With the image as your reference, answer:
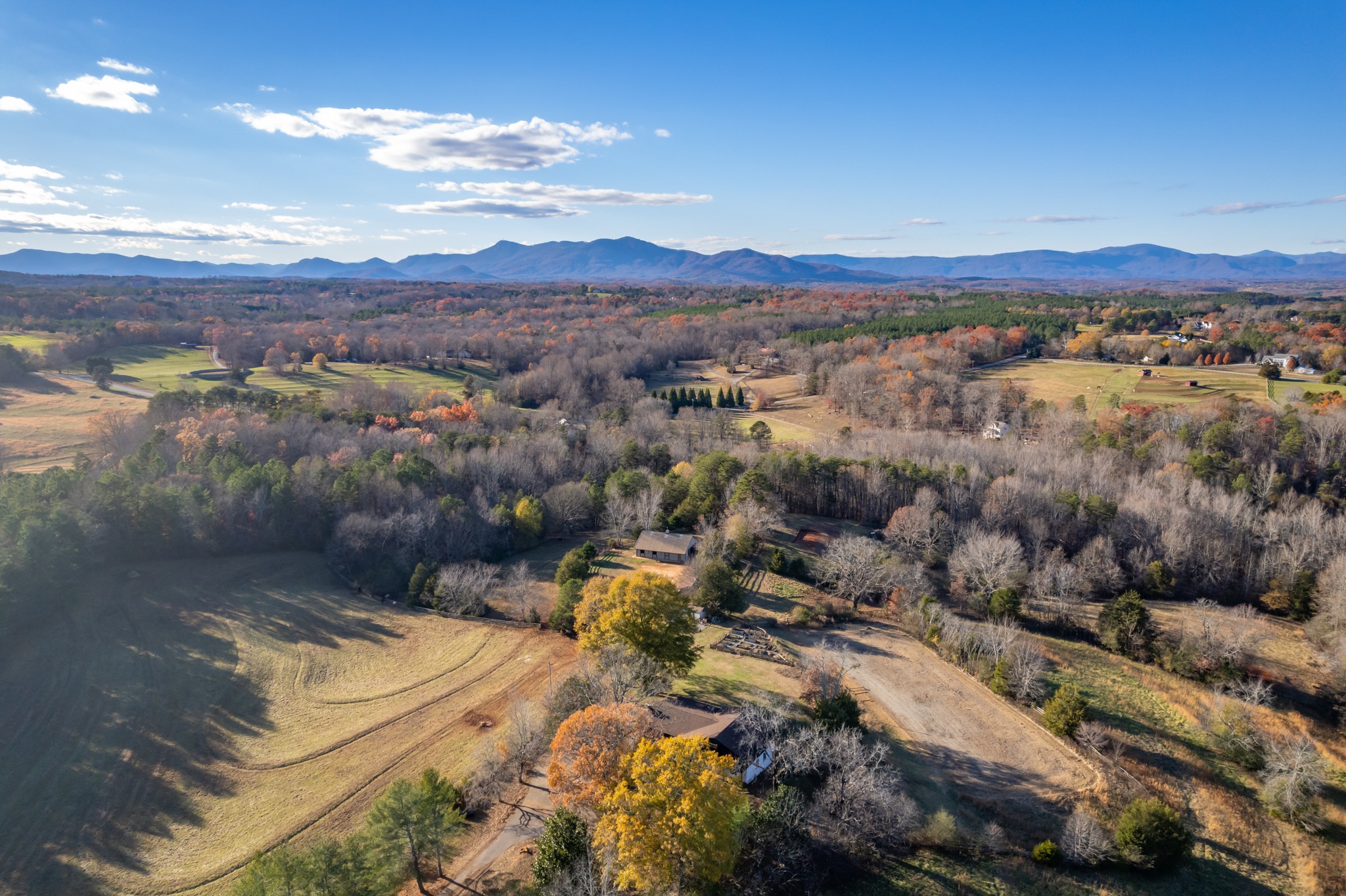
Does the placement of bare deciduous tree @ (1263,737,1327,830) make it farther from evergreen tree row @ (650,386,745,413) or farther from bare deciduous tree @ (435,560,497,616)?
evergreen tree row @ (650,386,745,413)

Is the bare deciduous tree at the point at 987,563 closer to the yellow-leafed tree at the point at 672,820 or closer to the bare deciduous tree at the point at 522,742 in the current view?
the yellow-leafed tree at the point at 672,820

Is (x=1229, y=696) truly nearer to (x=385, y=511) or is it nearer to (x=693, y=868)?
(x=693, y=868)

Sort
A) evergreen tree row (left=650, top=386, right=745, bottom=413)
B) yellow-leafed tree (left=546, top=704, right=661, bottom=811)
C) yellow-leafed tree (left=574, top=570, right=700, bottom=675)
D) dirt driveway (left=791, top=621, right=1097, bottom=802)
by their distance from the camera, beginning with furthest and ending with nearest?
evergreen tree row (left=650, top=386, right=745, bottom=413), yellow-leafed tree (left=574, top=570, right=700, bottom=675), dirt driveway (left=791, top=621, right=1097, bottom=802), yellow-leafed tree (left=546, top=704, right=661, bottom=811)

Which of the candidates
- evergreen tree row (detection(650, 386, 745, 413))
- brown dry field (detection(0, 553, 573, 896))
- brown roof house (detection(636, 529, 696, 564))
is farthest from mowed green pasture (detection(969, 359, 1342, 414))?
brown dry field (detection(0, 553, 573, 896))

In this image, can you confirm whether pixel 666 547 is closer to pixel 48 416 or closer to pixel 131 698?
pixel 131 698

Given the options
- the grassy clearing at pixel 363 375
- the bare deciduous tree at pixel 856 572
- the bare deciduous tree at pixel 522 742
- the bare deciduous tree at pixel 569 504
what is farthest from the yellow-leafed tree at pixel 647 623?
the grassy clearing at pixel 363 375

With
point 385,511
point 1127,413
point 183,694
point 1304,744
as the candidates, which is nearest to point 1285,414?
point 1127,413

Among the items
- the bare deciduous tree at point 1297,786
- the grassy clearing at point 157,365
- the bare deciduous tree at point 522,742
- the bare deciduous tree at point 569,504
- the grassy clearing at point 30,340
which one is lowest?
the bare deciduous tree at point 1297,786
